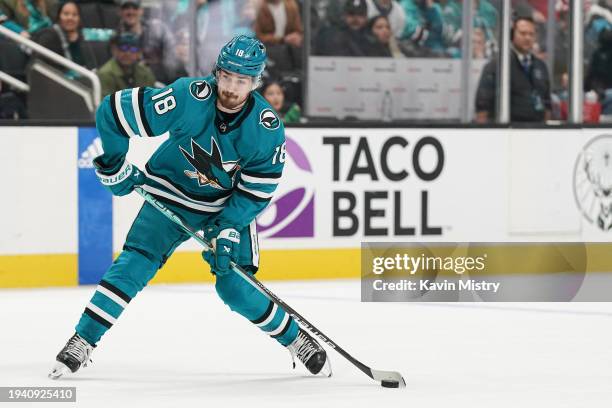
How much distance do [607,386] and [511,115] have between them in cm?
368

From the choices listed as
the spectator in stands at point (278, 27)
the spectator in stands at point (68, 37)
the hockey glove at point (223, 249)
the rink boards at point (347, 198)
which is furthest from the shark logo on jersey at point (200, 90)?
the spectator in stands at point (278, 27)

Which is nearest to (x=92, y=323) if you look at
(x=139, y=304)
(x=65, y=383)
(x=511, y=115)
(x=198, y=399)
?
(x=65, y=383)

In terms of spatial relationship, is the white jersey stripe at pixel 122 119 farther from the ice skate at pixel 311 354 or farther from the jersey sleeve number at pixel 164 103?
the ice skate at pixel 311 354

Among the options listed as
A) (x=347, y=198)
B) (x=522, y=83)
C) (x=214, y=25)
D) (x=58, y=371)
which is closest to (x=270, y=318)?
(x=58, y=371)

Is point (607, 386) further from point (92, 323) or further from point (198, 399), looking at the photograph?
point (92, 323)

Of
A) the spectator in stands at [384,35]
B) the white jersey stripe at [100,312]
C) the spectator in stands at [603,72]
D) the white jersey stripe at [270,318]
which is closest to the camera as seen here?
the white jersey stripe at [100,312]

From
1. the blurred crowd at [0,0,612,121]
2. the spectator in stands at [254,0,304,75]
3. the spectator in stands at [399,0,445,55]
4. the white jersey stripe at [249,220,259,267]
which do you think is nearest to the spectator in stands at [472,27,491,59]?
the blurred crowd at [0,0,612,121]

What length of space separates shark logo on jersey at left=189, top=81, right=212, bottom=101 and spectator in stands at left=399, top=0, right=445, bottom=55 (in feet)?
12.3

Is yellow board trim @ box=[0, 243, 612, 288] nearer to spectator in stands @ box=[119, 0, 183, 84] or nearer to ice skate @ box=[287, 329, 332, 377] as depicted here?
spectator in stands @ box=[119, 0, 183, 84]

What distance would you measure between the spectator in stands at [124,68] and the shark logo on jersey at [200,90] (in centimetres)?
291

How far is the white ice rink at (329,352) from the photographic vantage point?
3.51 metres

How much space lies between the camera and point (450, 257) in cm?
638

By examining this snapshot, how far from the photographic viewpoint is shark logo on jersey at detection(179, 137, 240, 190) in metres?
3.68

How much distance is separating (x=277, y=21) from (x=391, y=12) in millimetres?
699
